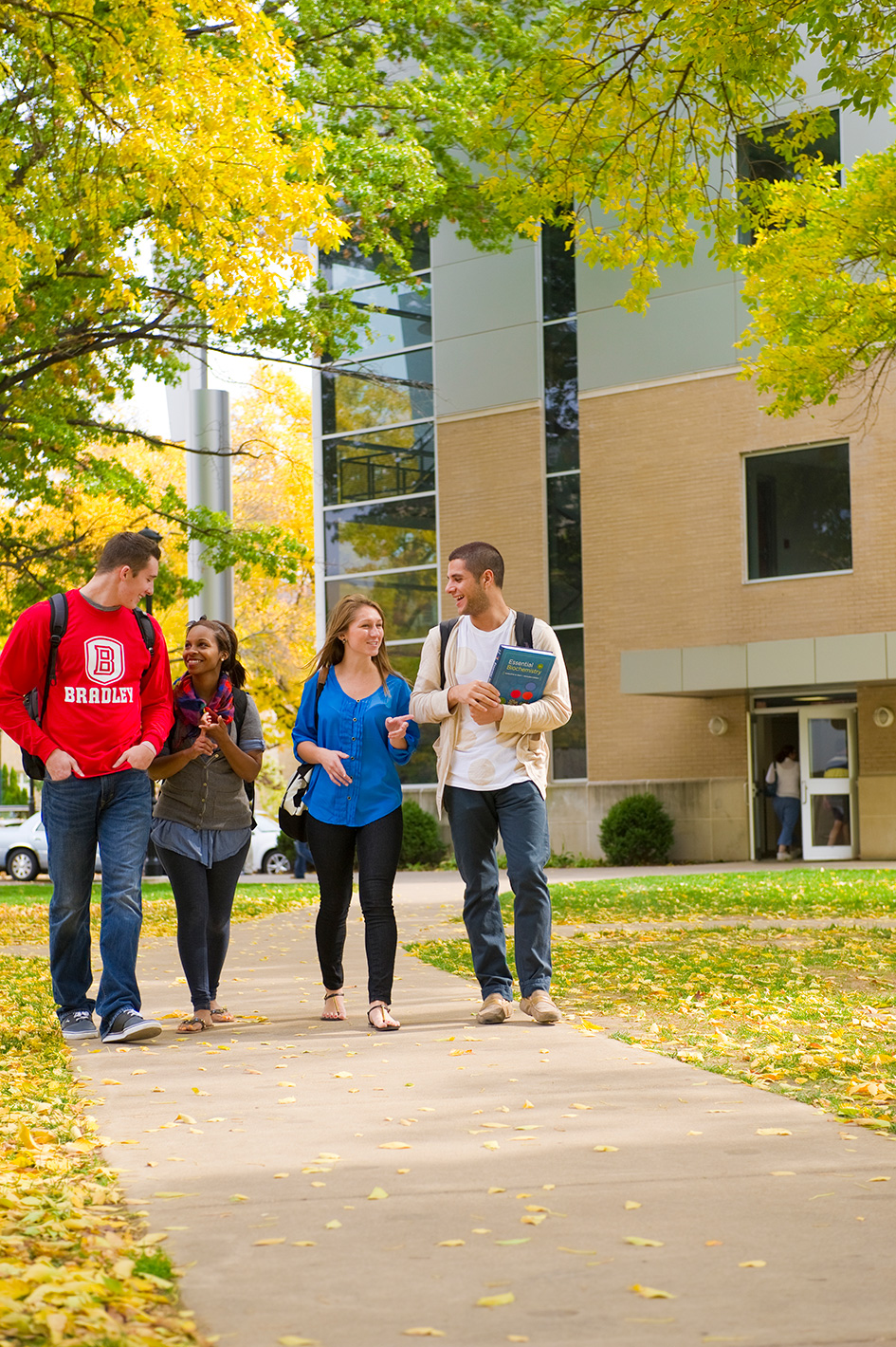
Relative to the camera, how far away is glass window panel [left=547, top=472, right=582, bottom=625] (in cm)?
2581

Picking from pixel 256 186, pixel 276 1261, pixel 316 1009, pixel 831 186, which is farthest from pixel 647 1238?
pixel 831 186

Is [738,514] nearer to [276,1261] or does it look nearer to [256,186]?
[256,186]

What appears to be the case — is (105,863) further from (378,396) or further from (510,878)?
(378,396)

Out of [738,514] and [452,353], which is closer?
[738,514]

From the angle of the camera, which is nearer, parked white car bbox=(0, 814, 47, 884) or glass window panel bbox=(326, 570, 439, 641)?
glass window panel bbox=(326, 570, 439, 641)

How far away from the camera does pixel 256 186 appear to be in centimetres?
1225

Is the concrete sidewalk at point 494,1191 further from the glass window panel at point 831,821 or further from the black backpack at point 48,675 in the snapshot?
the glass window panel at point 831,821

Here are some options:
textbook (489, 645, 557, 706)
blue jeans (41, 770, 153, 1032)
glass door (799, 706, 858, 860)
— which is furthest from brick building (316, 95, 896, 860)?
blue jeans (41, 770, 153, 1032)

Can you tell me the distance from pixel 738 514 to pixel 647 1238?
68.9ft

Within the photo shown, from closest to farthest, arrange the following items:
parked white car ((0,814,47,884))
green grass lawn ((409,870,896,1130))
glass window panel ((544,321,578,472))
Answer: green grass lawn ((409,870,896,1130)) < glass window panel ((544,321,578,472)) < parked white car ((0,814,47,884))

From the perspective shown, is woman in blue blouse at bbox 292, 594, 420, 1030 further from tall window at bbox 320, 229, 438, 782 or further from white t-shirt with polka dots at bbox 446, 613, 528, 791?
tall window at bbox 320, 229, 438, 782

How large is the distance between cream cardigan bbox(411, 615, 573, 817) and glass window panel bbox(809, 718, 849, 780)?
1716 cm

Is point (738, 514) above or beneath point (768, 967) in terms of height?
above

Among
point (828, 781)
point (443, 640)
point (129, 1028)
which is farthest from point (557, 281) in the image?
point (129, 1028)
